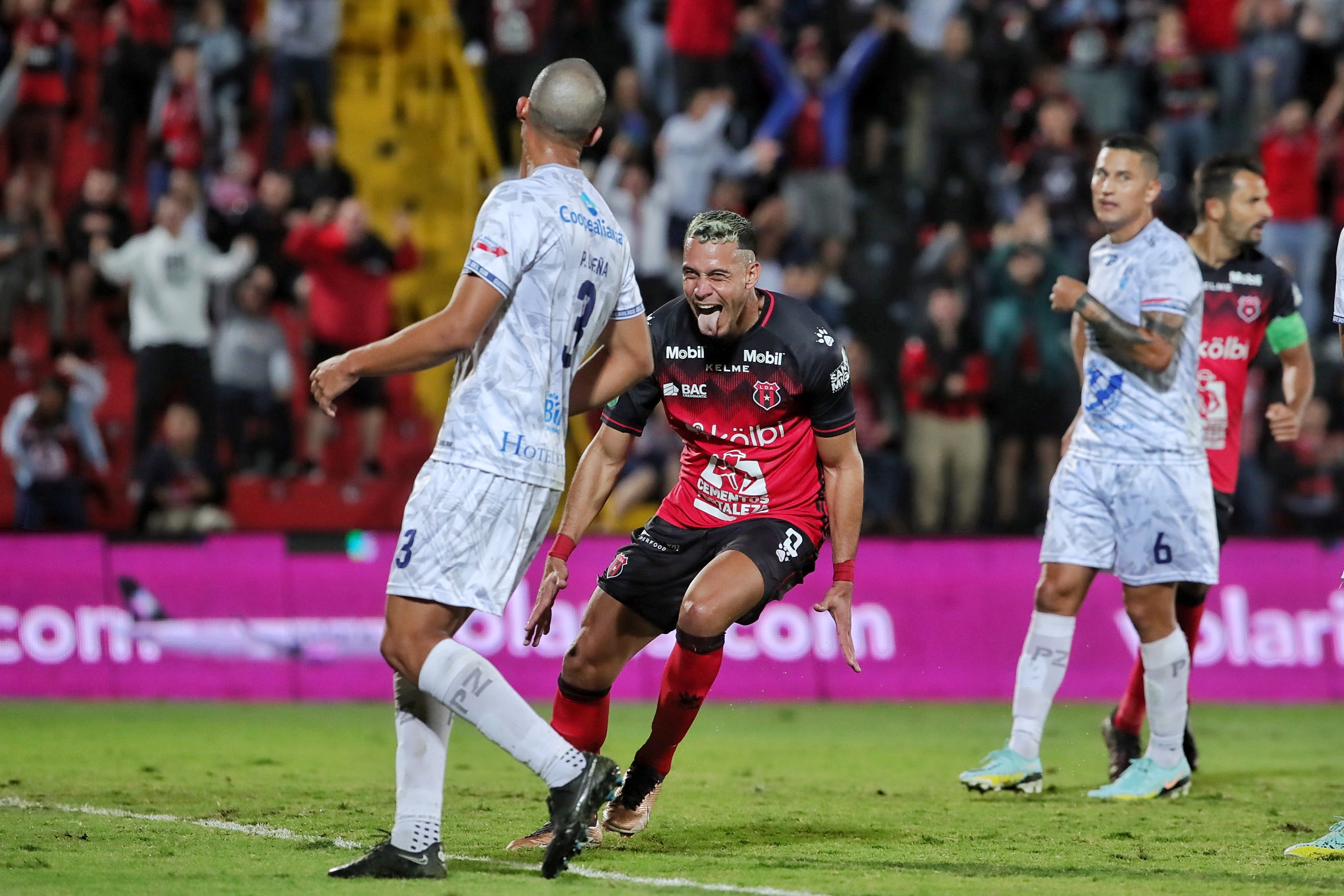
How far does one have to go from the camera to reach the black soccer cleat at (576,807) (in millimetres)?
5520

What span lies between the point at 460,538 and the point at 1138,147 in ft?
13.8

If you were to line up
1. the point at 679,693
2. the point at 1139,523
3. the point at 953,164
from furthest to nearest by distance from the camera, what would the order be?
the point at 953,164 < the point at 1139,523 < the point at 679,693

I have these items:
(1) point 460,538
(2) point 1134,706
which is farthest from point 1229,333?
(1) point 460,538

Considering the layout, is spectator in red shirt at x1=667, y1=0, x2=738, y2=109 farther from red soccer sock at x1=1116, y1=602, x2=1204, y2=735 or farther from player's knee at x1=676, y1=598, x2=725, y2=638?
player's knee at x1=676, y1=598, x2=725, y2=638

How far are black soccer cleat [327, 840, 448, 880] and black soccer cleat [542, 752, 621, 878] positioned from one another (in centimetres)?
39

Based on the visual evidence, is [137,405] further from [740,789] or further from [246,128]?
[740,789]

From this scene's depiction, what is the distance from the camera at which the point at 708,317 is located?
6777mm

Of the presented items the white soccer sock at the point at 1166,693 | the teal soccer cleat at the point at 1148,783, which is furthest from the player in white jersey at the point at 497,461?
the white soccer sock at the point at 1166,693

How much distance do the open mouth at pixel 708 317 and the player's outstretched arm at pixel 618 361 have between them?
1.66 feet

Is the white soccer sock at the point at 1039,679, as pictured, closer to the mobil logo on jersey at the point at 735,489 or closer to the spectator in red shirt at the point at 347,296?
the mobil logo on jersey at the point at 735,489

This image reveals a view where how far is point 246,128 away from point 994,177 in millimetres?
7160

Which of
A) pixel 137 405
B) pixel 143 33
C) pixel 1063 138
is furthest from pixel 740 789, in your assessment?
pixel 143 33

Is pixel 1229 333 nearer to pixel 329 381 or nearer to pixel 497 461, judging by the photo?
pixel 497 461

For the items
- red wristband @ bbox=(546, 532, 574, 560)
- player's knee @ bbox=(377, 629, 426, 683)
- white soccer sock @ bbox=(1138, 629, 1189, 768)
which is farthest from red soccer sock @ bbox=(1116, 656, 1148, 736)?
player's knee @ bbox=(377, 629, 426, 683)
